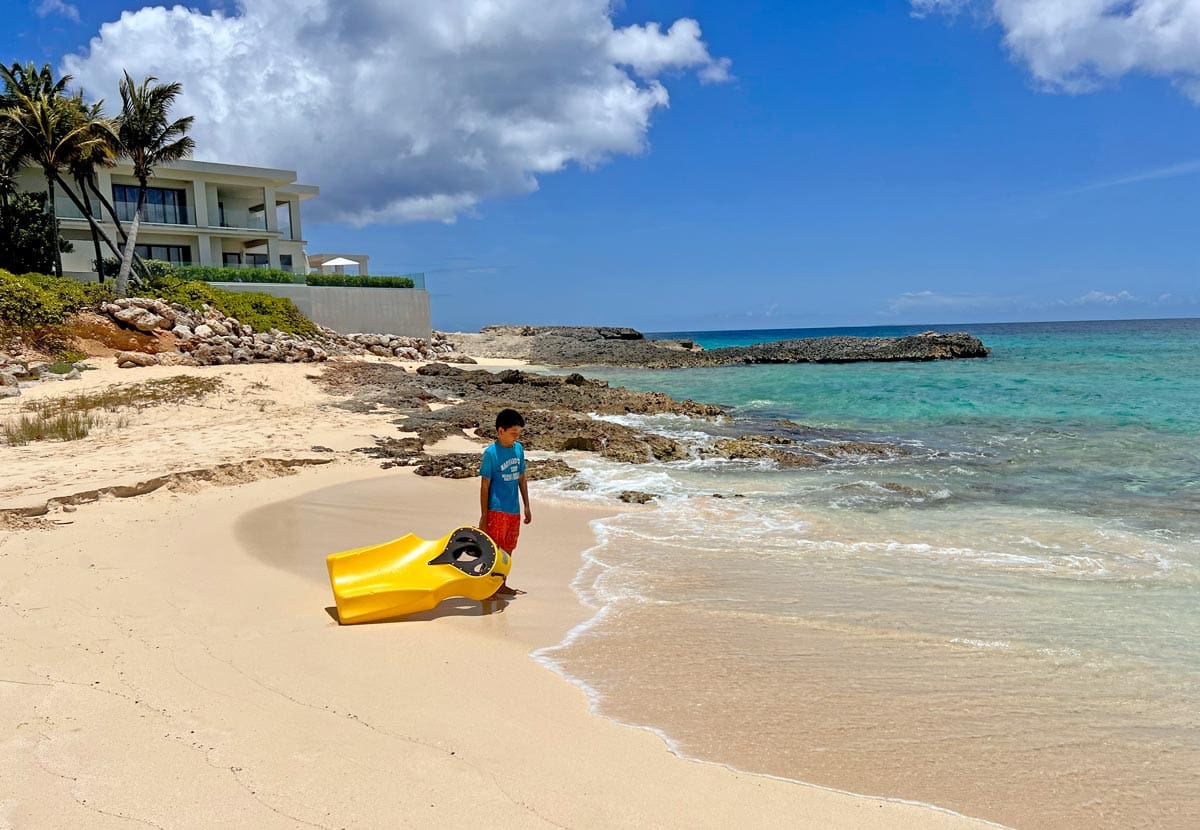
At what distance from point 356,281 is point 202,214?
31.7 feet

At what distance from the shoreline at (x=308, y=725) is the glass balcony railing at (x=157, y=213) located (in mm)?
35127

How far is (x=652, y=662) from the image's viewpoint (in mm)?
4953

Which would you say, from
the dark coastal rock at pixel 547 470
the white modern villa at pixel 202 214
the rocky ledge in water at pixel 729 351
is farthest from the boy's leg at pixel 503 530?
the rocky ledge in water at pixel 729 351

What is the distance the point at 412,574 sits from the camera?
5504 mm

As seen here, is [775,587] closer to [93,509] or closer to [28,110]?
[93,509]

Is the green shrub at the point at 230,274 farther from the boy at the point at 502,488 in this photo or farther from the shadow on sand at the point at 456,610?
the shadow on sand at the point at 456,610

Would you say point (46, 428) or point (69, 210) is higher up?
point (69, 210)

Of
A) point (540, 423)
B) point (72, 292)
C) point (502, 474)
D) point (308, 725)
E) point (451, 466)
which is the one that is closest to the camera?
point (308, 725)

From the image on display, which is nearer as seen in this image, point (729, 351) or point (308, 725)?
point (308, 725)

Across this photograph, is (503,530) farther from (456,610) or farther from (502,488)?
(456,610)

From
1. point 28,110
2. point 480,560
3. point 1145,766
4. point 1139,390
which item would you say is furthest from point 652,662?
point 28,110

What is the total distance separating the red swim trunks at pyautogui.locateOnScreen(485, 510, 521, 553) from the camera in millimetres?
6148

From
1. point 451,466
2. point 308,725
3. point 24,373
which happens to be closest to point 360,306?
point 24,373

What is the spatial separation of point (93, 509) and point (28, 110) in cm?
2533
